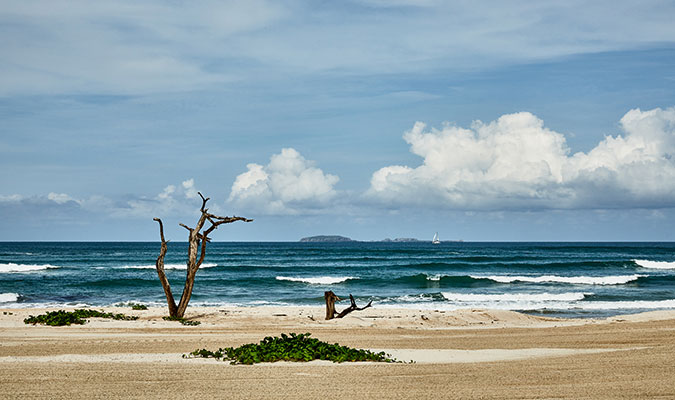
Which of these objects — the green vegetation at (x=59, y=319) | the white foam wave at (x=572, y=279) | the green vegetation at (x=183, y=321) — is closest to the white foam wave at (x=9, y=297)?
the green vegetation at (x=59, y=319)

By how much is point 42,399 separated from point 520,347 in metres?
9.66

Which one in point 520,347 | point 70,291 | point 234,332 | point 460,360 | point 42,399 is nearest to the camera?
point 42,399

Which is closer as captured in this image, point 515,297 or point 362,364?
point 362,364

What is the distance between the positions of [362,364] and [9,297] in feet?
80.0

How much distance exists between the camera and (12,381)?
920cm

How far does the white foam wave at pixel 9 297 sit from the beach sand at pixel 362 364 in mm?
9606

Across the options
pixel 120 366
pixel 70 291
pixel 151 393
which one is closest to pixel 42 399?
pixel 151 393

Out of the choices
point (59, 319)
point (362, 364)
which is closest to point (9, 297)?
point (59, 319)

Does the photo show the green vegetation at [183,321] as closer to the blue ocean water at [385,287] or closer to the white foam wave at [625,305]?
the blue ocean water at [385,287]

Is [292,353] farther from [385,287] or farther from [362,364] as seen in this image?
[385,287]

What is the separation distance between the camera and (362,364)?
35.8 ft

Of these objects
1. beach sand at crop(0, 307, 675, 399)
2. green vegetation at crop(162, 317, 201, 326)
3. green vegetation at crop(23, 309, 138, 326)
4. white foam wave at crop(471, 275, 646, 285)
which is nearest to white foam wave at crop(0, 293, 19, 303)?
beach sand at crop(0, 307, 675, 399)

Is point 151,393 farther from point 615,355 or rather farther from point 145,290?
point 145,290

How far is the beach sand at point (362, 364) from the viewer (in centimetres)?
863
